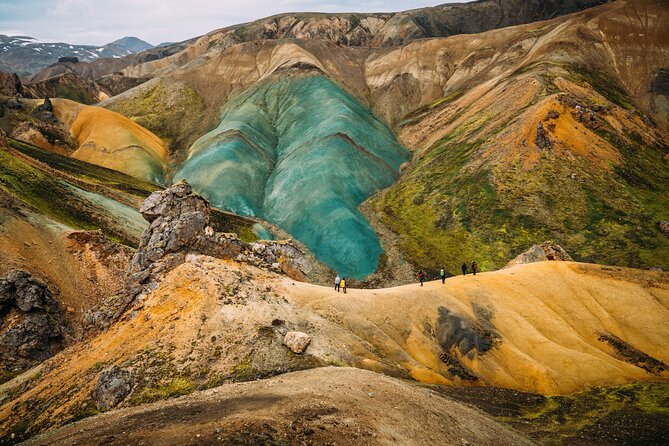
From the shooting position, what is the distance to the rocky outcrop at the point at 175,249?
37406mm

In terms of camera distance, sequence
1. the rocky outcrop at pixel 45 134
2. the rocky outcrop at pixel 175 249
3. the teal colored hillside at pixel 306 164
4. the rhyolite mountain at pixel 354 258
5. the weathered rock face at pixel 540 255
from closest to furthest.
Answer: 1. the rhyolite mountain at pixel 354 258
2. the rocky outcrop at pixel 175 249
3. the weathered rock face at pixel 540 255
4. the teal colored hillside at pixel 306 164
5. the rocky outcrop at pixel 45 134

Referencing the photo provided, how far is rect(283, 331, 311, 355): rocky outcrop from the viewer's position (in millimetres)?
33344

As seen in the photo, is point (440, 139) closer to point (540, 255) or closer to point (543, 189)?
point (543, 189)

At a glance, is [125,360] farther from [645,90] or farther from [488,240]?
[645,90]

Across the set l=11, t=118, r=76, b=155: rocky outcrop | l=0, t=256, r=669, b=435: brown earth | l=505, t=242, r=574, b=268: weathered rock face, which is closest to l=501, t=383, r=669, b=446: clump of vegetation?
l=0, t=256, r=669, b=435: brown earth

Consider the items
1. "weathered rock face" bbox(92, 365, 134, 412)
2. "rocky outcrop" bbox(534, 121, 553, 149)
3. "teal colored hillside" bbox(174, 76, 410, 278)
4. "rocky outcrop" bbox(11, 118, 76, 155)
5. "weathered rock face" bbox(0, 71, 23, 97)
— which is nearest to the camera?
"weathered rock face" bbox(92, 365, 134, 412)

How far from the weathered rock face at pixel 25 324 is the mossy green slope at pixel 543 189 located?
185 ft

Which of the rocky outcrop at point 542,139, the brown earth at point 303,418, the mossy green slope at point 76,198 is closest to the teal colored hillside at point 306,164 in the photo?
the mossy green slope at point 76,198

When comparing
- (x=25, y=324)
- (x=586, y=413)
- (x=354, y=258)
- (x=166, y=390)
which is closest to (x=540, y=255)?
(x=586, y=413)

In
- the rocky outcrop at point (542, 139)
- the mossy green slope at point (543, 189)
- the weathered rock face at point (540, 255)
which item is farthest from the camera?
the rocky outcrop at point (542, 139)

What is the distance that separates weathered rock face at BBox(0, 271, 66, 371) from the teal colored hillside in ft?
152

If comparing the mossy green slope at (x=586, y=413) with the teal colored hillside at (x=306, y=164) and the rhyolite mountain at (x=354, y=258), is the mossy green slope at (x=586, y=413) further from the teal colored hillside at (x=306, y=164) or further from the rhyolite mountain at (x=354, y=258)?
the teal colored hillside at (x=306, y=164)

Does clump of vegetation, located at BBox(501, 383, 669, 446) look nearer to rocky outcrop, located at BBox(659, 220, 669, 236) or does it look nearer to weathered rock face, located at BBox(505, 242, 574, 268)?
weathered rock face, located at BBox(505, 242, 574, 268)

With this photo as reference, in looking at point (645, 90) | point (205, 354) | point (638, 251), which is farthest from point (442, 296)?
point (645, 90)
